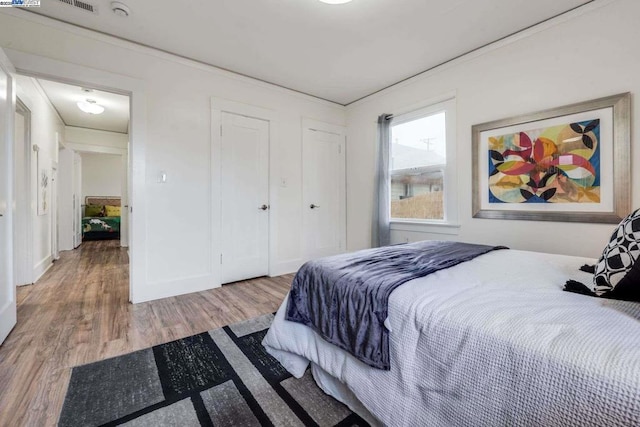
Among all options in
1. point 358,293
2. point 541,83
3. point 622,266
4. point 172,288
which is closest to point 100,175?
point 172,288

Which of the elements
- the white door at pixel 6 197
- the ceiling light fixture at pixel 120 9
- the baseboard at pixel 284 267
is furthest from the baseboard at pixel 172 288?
the ceiling light fixture at pixel 120 9

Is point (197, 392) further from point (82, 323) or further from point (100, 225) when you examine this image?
point (100, 225)

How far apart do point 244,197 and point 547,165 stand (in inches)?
122

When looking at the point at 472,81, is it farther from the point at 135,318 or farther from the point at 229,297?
the point at 135,318

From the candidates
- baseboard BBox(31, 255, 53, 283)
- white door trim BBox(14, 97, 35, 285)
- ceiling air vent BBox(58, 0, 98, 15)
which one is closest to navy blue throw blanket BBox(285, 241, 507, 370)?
ceiling air vent BBox(58, 0, 98, 15)

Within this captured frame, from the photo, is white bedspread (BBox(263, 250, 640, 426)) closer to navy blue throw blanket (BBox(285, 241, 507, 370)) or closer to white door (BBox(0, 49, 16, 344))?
navy blue throw blanket (BBox(285, 241, 507, 370))

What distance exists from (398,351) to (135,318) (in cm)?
234

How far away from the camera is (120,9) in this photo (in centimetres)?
226

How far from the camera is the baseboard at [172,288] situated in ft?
9.14

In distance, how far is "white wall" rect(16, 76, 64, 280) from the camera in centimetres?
342

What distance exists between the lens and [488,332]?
0.84m

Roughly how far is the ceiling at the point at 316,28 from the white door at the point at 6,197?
742 millimetres

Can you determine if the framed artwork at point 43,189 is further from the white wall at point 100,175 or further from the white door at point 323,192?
the white wall at point 100,175

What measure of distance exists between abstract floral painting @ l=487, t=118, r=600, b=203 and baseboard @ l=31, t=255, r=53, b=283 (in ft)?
17.5
